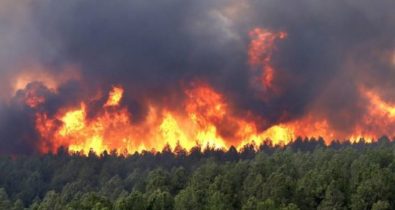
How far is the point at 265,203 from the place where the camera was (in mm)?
136125

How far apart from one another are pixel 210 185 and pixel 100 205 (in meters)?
35.6

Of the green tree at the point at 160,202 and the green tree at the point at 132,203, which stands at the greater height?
the green tree at the point at 160,202

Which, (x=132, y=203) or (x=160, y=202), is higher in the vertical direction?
(x=160, y=202)

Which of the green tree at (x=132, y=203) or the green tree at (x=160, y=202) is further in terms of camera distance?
the green tree at (x=160, y=202)

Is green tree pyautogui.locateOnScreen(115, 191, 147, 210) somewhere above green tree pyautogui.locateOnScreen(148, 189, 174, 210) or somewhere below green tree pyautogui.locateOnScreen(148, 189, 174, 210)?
below

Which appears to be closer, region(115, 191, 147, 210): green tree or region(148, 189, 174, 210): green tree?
region(115, 191, 147, 210): green tree

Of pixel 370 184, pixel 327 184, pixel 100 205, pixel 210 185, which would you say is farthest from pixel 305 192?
pixel 100 205

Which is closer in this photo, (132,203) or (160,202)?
(132,203)

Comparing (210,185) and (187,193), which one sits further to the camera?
(210,185)

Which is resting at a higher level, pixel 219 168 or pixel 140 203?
pixel 219 168

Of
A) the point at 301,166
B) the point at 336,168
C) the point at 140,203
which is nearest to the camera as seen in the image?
the point at 140,203

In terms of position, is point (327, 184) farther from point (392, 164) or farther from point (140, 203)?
point (140, 203)

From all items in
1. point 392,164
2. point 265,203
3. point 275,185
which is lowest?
point 265,203

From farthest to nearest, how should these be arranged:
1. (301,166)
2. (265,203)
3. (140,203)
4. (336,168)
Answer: (301,166) → (336,168) → (140,203) → (265,203)
